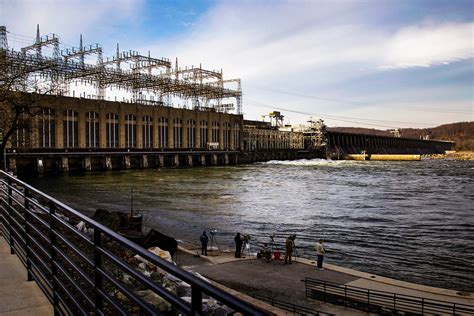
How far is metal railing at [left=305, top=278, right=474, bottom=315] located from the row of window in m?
52.6

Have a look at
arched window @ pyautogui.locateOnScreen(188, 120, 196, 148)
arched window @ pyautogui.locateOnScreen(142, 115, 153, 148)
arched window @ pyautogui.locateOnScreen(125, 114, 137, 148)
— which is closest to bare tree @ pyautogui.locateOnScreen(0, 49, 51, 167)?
arched window @ pyautogui.locateOnScreen(125, 114, 137, 148)

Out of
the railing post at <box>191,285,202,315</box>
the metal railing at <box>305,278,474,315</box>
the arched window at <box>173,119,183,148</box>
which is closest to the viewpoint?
the railing post at <box>191,285,202,315</box>

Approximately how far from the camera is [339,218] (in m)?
31.3

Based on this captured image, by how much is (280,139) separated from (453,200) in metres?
116

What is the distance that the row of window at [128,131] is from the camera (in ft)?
248

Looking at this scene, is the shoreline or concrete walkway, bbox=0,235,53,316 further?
the shoreline

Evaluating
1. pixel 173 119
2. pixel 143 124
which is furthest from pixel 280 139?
pixel 143 124

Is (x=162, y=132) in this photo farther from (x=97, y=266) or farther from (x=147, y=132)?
A: (x=97, y=266)

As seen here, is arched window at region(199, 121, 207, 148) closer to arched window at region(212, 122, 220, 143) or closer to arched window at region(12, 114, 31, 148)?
arched window at region(212, 122, 220, 143)

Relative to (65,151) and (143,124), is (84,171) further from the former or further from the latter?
(143,124)

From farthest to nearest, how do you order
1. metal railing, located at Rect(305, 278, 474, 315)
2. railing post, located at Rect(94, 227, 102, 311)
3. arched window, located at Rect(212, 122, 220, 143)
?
arched window, located at Rect(212, 122, 220, 143) < metal railing, located at Rect(305, 278, 474, 315) < railing post, located at Rect(94, 227, 102, 311)

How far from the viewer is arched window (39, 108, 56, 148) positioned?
7400 cm

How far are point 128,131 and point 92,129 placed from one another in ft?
30.6

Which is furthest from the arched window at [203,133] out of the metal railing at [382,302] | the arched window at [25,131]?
the metal railing at [382,302]
